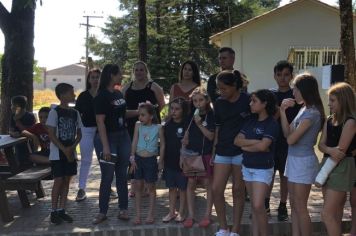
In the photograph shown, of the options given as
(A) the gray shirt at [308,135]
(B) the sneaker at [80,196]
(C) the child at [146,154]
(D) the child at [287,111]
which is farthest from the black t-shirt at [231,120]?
(B) the sneaker at [80,196]

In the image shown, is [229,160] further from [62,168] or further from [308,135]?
[62,168]

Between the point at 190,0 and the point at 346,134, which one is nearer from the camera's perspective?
the point at 346,134

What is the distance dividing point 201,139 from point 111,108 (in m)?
1.09

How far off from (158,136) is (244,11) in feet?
99.7

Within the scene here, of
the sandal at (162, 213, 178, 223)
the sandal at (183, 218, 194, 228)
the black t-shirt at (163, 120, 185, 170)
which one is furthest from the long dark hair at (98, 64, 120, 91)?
the sandal at (183, 218, 194, 228)

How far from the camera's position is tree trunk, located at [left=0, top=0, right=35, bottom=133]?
28.6 ft

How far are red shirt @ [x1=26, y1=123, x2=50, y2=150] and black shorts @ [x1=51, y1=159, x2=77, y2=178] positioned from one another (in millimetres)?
1199

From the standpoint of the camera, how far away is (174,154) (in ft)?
19.0

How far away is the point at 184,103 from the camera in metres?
5.73

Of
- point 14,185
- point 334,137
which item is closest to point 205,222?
point 334,137

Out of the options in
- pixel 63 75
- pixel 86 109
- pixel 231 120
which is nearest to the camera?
pixel 231 120

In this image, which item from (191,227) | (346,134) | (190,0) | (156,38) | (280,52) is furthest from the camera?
(190,0)

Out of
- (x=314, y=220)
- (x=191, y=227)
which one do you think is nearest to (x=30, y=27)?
(x=191, y=227)

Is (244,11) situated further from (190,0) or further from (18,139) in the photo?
(18,139)
